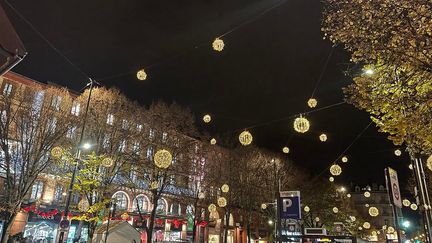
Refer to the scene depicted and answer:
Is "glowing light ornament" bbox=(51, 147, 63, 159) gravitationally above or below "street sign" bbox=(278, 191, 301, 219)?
above

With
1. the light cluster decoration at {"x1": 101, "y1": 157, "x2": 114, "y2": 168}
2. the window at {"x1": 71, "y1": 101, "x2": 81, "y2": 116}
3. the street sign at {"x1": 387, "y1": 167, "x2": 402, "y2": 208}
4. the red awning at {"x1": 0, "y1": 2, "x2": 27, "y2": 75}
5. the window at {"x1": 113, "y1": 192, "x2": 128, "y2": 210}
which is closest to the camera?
the red awning at {"x1": 0, "y1": 2, "x2": 27, "y2": 75}

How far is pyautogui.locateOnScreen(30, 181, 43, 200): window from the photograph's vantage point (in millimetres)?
32562

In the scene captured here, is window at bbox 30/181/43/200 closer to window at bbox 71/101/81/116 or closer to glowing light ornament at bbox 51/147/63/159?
window at bbox 71/101/81/116

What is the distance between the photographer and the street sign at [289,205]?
14.4 m

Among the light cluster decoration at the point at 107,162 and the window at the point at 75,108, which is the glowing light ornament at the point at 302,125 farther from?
the window at the point at 75,108

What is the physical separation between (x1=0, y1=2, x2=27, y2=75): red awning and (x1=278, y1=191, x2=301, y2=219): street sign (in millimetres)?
13295

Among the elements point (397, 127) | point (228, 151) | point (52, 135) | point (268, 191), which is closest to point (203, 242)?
point (268, 191)

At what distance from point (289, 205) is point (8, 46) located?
44.5 ft

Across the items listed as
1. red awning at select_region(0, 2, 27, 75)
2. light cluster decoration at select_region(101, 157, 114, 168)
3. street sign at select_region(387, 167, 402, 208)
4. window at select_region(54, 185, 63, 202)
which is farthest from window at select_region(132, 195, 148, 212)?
red awning at select_region(0, 2, 27, 75)

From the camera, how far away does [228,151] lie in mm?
38656

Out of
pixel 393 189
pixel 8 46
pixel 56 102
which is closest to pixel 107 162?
pixel 56 102

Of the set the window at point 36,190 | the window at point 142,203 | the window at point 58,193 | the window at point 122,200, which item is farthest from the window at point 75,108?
the window at point 142,203

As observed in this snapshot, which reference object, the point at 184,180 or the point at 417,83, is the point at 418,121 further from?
the point at 184,180

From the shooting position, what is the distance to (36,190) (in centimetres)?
3291
